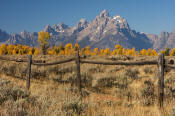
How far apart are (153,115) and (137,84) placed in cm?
528

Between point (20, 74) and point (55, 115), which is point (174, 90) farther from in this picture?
point (20, 74)

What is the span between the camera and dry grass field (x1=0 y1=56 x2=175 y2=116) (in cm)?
478

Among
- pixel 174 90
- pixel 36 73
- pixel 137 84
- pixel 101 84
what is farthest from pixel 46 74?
pixel 174 90

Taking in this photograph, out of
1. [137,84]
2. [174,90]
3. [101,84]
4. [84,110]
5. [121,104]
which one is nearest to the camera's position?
[84,110]

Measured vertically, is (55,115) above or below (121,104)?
above

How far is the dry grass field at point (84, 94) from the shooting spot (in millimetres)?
4777

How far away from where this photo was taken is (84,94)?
8.59 metres

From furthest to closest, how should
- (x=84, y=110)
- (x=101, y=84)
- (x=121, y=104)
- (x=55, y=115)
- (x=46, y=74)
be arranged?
(x=46, y=74) → (x=101, y=84) → (x=121, y=104) → (x=84, y=110) → (x=55, y=115)

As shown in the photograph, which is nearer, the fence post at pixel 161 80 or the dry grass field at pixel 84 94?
the dry grass field at pixel 84 94

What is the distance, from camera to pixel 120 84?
10.6 m

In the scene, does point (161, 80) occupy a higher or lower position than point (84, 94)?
higher

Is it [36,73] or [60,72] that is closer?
[36,73]

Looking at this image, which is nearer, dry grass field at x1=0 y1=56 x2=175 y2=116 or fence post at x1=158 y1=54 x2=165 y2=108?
dry grass field at x1=0 y1=56 x2=175 y2=116

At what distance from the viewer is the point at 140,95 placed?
27.9 ft
